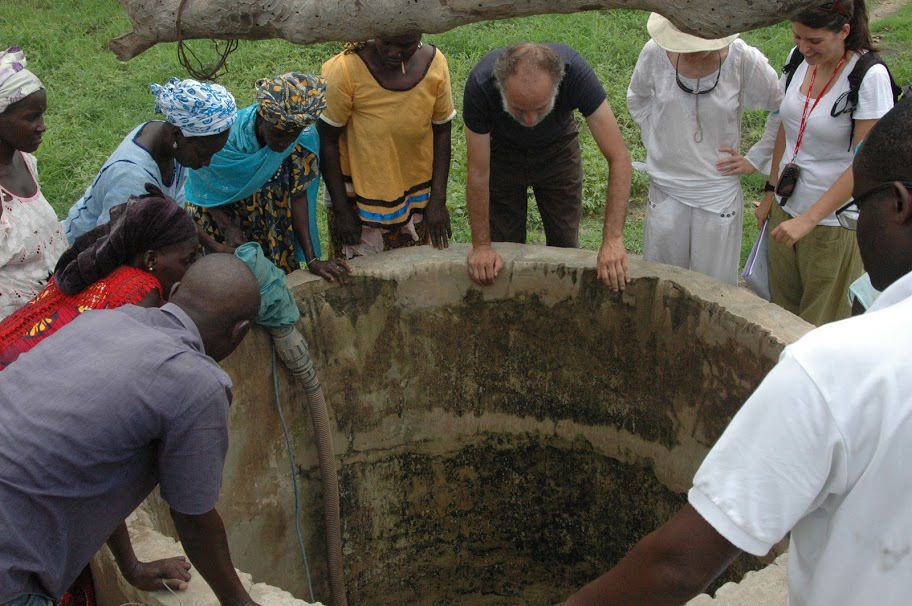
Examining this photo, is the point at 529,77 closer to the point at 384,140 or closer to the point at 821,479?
the point at 384,140

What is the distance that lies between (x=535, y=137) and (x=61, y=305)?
74.9 inches

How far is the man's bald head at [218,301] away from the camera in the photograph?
208 centimetres

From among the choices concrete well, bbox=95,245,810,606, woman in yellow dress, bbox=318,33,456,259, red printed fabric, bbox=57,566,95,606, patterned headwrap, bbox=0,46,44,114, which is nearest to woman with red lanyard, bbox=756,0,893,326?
concrete well, bbox=95,245,810,606

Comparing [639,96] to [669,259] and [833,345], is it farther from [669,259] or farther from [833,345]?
[833,345]

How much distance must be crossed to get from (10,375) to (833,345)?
150 centimetres

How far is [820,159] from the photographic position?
11.2ft

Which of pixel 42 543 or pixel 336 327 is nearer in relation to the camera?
pixel 42 543

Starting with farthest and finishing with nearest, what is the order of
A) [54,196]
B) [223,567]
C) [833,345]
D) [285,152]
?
[54,196] → [285,152] → [223,567] → [833,345]

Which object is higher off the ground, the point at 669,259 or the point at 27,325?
the point at 27,325

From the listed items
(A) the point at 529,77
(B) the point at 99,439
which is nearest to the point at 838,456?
(B) the point at 99,439

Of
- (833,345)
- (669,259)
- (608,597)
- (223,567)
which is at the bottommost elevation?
(669,259)

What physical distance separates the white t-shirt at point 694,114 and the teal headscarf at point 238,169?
1.30m

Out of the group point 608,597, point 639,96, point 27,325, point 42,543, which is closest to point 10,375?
point 42,543

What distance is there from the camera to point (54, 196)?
5.47 meters
